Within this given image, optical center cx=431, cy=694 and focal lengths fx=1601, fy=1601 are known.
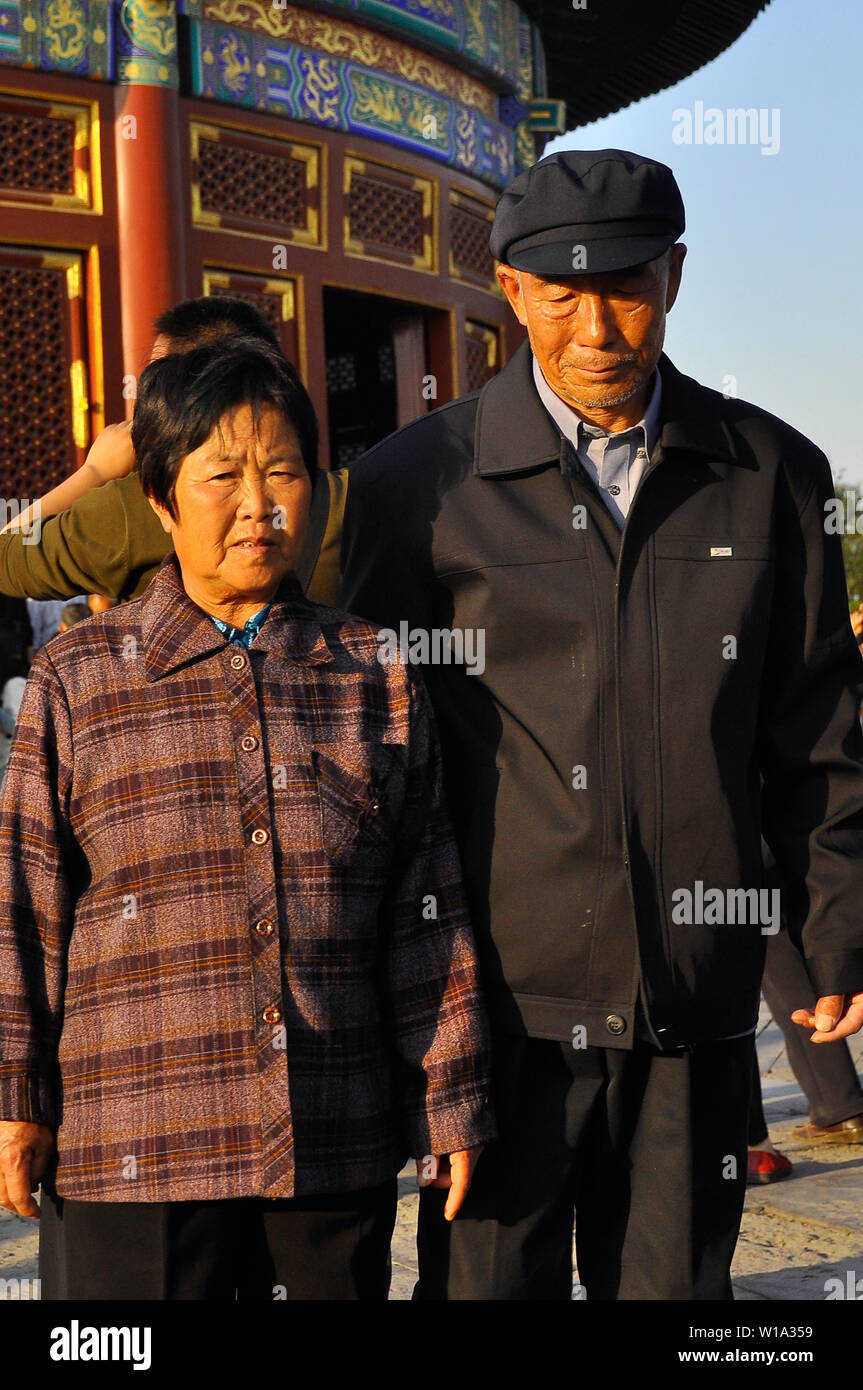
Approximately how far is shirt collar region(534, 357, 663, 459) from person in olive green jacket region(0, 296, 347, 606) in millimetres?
414

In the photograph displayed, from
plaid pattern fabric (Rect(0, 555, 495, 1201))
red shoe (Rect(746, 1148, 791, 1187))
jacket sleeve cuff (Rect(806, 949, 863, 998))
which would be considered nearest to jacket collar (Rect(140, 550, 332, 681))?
plaid pattern fabric (Rect(0, 555, 495, 1201))

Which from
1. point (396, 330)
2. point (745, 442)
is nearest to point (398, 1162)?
point (745, 442)

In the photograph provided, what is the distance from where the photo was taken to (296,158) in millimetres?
7988

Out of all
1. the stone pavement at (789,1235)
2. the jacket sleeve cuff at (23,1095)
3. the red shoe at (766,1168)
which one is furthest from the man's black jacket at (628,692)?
the red shoe at (766,1168)

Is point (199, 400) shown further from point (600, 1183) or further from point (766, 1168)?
point (766, 1168)

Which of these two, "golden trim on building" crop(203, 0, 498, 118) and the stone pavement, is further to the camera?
"golden trim on building" crop(203, 0, 498, 118)

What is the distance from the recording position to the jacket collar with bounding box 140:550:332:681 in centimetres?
197

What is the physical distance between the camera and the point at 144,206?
7.35 meters

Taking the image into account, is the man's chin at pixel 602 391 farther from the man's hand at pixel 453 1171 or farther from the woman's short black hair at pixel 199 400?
the man's hand at pixel 453 1171

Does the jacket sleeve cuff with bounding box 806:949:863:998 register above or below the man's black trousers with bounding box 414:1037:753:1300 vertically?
above

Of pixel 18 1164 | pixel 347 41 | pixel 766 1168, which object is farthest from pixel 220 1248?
pixel 347 41

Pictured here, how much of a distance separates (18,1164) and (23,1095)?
80mm

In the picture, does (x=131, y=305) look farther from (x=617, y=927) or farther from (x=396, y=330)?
(x=617, y=927)

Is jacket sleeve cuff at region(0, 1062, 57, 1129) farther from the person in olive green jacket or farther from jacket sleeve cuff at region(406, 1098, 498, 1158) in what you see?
the person in olive green jacket
